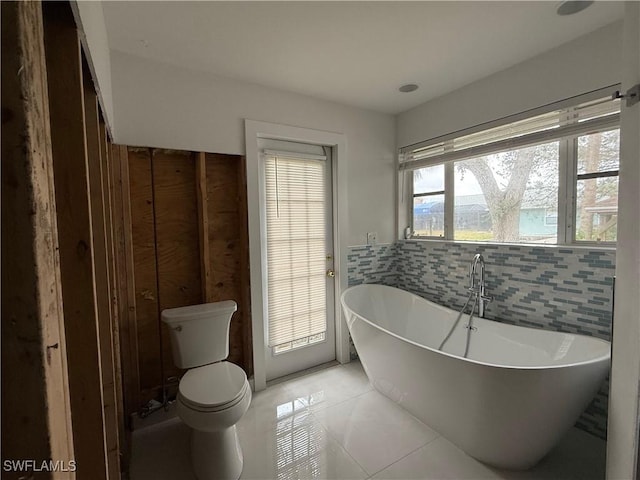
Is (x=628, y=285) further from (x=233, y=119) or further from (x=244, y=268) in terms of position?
(x=233, y=119)

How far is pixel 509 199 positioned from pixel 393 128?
1389 millimetres

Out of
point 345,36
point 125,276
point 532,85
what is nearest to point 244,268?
point 125,276

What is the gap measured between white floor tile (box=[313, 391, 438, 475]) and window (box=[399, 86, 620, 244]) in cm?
158

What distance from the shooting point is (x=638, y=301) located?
3.66ft

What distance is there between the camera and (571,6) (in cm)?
155

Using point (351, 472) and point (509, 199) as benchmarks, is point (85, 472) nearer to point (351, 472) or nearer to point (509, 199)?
point (351, 472)

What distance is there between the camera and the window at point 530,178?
1861 mm

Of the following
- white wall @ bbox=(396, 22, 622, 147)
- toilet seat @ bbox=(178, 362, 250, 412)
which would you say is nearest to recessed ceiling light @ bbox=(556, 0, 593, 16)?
white wall @ bbox=(396, 22, 622, 147)

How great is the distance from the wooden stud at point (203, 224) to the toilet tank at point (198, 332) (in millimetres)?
176

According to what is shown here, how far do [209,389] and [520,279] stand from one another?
2.29 metres

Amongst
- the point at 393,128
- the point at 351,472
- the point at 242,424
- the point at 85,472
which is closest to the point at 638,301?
the point at 351,472

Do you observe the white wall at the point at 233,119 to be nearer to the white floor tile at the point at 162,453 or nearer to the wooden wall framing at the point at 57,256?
the wooden wall framing at the point at 57,256

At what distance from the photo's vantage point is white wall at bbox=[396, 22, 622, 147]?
176 centimetres

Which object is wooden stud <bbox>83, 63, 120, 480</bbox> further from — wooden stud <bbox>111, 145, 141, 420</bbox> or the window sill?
the window sill
